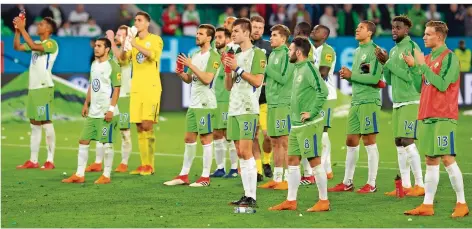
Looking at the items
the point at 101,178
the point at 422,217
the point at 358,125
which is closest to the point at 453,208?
the point at 422,217

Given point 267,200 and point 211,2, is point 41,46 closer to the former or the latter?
point 267,200

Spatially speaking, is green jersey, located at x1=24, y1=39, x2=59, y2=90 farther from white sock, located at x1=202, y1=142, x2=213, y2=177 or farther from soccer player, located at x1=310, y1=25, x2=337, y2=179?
soccer player, located at x1=310, y1=25, x2=337, y2=179

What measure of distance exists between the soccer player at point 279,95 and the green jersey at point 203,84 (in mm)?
985

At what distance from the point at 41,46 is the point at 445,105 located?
7.26 metres

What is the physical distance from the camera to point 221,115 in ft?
49.6

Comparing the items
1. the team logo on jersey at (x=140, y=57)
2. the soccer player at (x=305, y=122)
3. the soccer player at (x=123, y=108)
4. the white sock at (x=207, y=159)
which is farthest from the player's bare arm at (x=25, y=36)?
the soccer player at (x=305, y=122)

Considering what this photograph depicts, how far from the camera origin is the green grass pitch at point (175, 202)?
11211mm

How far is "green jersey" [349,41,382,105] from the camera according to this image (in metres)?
13.3

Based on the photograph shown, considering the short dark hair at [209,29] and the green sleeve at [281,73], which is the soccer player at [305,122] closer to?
the green sleeve at [281,73]

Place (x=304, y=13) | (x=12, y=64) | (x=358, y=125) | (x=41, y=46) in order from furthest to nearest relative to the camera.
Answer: (x=304, y=13) < (x=12, y=64) < (x=41, y=46) < (x=358, y=125)

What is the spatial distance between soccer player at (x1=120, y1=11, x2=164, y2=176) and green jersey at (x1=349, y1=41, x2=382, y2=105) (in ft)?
10.5

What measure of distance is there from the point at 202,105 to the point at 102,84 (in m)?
1.53

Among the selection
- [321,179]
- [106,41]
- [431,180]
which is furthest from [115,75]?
[431,180]

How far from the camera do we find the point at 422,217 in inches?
452
